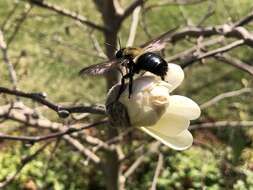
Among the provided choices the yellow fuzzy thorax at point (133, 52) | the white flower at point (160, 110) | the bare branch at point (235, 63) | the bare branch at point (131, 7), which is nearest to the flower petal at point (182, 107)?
the white flower at point (160, 110)

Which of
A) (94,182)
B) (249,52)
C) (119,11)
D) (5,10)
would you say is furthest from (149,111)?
(5,10)

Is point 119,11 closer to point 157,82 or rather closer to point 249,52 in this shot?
point 157,82

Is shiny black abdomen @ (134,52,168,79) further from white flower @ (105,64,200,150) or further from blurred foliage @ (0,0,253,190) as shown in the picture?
blurred foliage @ (0,0,253,190)

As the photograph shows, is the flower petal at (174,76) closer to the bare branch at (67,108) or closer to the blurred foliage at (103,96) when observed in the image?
the bare branch at (67,108)

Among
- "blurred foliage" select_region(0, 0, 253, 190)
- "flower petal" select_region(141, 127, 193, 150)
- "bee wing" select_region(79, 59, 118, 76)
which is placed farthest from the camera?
"blurred foliage" select_region(0, 0, 253, 190)

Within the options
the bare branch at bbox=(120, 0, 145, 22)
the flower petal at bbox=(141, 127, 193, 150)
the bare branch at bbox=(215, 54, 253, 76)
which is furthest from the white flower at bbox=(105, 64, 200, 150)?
the bare branch at bbox=(120, 0, 145, 22)

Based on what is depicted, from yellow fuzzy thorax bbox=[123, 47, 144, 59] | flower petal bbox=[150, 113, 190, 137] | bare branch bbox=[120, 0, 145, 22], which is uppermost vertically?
yellow fuzzy thorax bbox=[123, 47, 144, 59]
